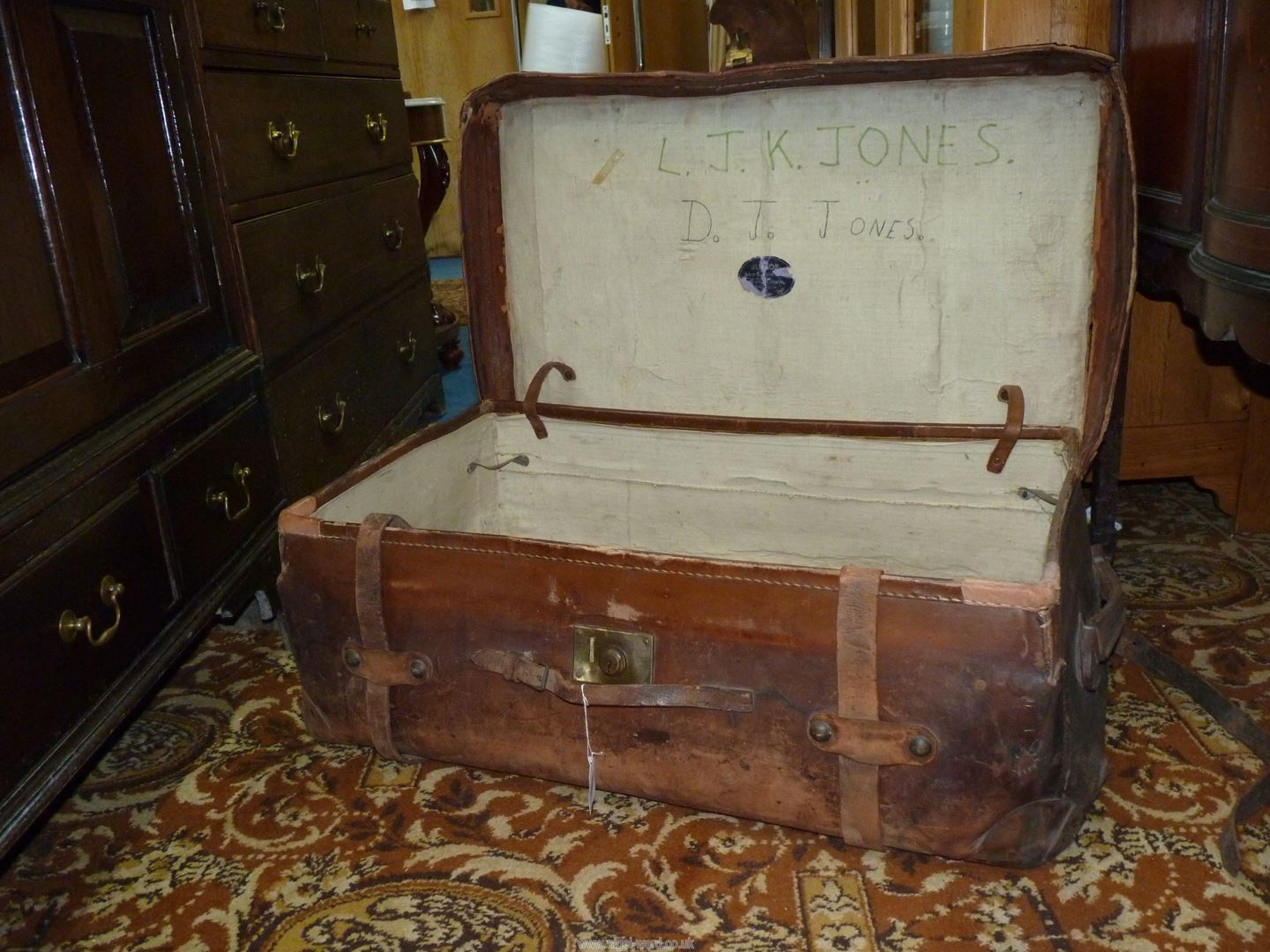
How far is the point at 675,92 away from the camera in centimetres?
144

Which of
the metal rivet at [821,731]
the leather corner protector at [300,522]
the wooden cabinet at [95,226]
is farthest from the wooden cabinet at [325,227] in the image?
the metal rivet at [821,731]

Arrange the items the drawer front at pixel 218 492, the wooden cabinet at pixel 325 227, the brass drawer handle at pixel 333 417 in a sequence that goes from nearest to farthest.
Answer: the drawer front at pixel 218 492 < the wooden cabinet at pixel 325 227 < the brass drawer handle at pixel 333 417

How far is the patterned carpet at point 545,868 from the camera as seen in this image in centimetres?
106

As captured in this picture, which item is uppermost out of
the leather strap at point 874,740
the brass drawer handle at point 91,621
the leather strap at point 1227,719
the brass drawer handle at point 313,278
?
the brass drawer handle at point 313,278

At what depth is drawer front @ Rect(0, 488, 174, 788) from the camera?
1004 millimetres

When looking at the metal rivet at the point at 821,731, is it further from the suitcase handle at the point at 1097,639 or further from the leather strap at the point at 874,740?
the suitcase handle at the point at 1097,639

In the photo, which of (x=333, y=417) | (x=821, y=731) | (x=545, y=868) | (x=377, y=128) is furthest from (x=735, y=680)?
(x=377, y=128)

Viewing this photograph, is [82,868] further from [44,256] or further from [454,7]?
[454,7]

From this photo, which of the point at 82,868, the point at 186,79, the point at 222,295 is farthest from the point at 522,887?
the point at 186,79

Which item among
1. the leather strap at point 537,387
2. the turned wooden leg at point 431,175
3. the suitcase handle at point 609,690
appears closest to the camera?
the suitcase handle at point 609,690

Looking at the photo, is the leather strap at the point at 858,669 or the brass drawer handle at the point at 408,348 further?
the brass drawer handle at the point at 408,348

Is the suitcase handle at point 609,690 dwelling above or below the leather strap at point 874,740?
above

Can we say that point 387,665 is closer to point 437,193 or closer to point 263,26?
point 263,26

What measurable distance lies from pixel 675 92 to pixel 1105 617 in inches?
34.2
